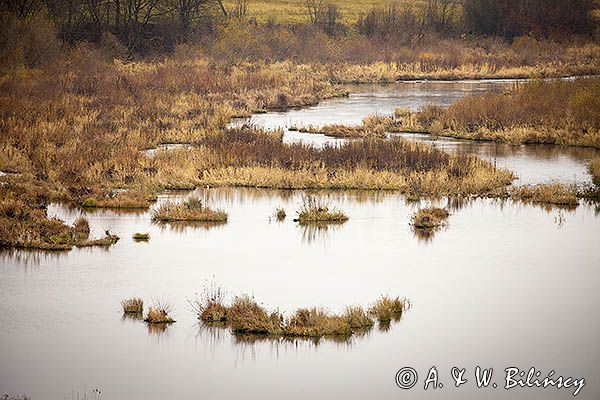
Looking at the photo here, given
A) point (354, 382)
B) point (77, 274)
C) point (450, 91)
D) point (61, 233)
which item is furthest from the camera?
point (450, 91)

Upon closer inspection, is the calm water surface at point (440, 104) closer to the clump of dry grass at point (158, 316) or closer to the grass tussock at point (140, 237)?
the grass tussock at point (140, 237)

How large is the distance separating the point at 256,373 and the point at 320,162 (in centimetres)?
1709

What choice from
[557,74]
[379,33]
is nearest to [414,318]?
[557,74]

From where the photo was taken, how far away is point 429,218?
2792 cm

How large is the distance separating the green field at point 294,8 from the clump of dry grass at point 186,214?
203 ft

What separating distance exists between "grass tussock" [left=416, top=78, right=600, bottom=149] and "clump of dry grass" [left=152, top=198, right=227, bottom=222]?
16665 mm

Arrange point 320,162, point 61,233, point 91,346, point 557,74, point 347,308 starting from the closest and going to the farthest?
point 91,346, point 347,308, point 61,233, point 320,162, point 557,74

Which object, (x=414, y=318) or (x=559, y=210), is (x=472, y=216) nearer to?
(x=559, y=210)

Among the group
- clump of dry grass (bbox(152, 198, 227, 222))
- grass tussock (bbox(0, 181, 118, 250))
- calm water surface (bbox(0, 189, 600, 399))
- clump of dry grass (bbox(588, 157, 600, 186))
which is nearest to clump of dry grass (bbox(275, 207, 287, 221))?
calm water surface (bbox(0, 189, 600, 399))

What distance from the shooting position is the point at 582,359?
60.2 feet

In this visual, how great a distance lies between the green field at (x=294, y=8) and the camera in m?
92.4

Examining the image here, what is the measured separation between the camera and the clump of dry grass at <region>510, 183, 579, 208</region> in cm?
3048

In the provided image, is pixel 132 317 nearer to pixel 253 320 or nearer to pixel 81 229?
pixel 253 320

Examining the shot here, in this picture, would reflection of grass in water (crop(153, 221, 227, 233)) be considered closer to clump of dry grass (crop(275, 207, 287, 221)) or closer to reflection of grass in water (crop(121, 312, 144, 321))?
clump of dry grass (crop(275, 207, 287, 221))
